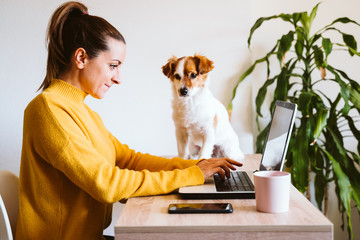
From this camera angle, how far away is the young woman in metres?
0.95

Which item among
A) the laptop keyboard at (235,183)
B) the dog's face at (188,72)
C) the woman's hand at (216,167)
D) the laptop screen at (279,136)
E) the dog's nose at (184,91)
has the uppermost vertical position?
the dog's face at (188,72)

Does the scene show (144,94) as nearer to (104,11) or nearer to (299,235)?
(104,11)

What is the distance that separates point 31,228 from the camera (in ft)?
3.37

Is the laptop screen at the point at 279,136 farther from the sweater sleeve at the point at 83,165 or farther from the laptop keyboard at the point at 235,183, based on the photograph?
the sweater sleeve at the point at 83,165

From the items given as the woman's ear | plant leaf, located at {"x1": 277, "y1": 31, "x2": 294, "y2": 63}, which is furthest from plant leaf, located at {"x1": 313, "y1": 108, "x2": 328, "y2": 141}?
the woman's ear

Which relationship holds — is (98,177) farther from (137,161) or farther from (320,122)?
(320,122)

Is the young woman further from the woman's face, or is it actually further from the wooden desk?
the wooden desk

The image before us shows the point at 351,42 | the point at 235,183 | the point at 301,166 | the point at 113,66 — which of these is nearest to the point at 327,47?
the point at 351,42

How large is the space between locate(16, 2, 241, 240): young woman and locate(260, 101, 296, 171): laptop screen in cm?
15

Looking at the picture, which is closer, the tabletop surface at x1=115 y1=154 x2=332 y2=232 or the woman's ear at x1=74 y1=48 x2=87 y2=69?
the tabletop surface at x1=115 y1=154 x2=332 y2=232

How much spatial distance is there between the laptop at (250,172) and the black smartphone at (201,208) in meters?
0.07

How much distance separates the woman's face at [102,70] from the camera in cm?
113

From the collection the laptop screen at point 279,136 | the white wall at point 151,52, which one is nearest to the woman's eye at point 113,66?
the laptop screen at point 279,136

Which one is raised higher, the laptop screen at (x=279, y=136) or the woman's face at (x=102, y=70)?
the woman's face at (x=102, y=70)
